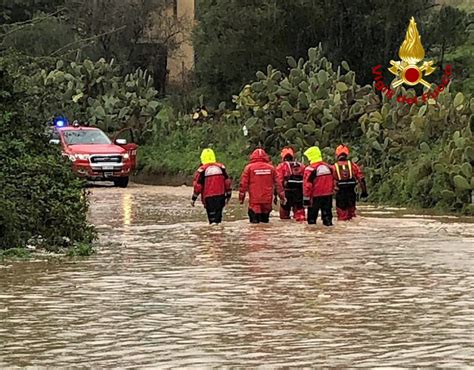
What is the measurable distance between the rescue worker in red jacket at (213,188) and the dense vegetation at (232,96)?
9.36 ft

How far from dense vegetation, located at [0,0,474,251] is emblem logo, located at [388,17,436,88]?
2.77 feet

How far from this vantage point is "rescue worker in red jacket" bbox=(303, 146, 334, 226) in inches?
784

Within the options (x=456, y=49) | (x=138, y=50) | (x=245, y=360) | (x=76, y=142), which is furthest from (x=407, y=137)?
(x=138, y=50)

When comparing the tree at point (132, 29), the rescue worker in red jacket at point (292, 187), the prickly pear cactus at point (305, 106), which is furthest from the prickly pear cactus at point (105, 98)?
the rescue worker in red jacket at point (292, 187)

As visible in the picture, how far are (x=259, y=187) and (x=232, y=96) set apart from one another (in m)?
18.3

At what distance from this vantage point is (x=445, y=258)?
15148 mm

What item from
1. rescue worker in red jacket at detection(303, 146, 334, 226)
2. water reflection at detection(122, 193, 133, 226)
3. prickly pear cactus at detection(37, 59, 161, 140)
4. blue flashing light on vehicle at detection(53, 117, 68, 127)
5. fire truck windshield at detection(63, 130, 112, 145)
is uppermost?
prickly pear cactus at detection(37, 59, 161, 140)

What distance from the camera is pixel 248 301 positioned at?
11.5 metres

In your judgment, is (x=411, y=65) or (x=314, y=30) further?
(x=314, y=30)

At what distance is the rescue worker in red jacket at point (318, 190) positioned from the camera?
65.4 ft

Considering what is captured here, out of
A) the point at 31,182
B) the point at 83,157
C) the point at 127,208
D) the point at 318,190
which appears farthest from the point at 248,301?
A: the point at 83,157

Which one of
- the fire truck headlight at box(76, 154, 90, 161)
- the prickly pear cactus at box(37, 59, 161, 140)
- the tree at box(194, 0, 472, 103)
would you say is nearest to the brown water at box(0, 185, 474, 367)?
the fire truck headlight at box(76, 154, 90, 161)

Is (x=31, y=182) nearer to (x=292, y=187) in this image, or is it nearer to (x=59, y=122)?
(x=292, y=187)

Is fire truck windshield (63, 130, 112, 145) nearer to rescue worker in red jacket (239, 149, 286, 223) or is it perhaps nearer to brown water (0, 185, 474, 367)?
rescue worker in red jacket (239, 149, 286, 223)
